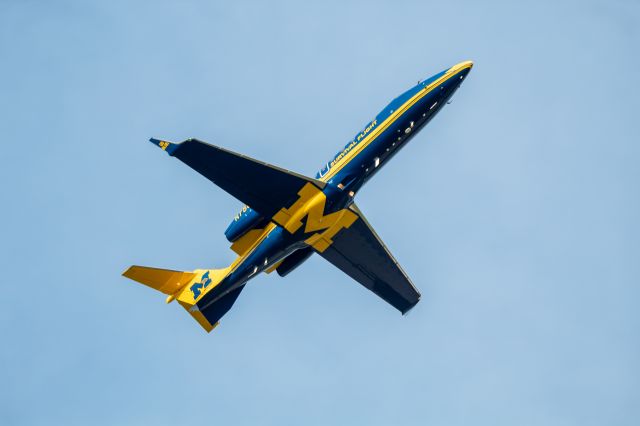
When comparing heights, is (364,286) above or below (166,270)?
above

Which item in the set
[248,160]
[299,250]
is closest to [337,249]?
[299,250]

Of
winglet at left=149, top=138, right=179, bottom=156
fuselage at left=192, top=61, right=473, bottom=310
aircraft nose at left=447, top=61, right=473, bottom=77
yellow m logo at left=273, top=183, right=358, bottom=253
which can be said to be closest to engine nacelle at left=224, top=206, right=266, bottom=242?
fuselage at left=192, top=61, right=473, bottom=310

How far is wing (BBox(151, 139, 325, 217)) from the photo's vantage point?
4659cm

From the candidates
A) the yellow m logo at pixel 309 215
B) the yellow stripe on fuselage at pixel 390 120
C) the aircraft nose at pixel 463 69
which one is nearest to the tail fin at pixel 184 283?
the yellow m logo at pixel 309 215

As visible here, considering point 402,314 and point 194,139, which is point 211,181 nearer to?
point 194,139

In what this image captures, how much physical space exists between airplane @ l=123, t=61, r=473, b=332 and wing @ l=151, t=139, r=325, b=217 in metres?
0.05

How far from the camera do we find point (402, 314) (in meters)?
57.7

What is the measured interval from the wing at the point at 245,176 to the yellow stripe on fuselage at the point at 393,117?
5.47 ft

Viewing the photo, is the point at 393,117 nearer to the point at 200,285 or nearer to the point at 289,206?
the point at 289,206

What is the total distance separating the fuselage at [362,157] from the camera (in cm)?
4806

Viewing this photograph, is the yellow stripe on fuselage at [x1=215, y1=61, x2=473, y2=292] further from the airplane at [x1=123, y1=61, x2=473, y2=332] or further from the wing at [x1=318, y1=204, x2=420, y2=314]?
the wing at [x1=318, y1=204, x2=420, y2=314]

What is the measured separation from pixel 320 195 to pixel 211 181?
584 centimetres

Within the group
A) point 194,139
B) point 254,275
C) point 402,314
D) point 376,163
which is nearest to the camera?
point 194,139

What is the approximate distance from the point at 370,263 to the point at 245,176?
11.6 metres
